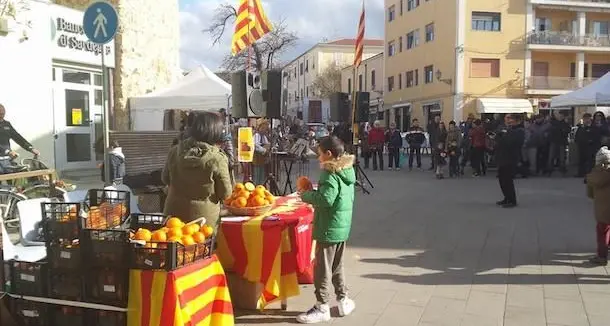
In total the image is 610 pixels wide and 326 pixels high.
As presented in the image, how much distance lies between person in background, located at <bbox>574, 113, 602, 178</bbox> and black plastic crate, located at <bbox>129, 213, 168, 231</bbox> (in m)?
14.2

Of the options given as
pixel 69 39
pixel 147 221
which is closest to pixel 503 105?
pixel 69 39

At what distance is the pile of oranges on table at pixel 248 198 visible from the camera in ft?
16.0

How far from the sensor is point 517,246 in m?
7.45

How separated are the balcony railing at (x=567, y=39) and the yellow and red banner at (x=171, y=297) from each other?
41.5 metres

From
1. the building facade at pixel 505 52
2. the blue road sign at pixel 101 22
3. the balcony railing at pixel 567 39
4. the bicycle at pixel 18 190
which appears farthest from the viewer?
the balcony railing at pixel 567 39

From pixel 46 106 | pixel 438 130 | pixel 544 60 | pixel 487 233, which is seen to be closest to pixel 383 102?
pixel 544 60

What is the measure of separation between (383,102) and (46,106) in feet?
138

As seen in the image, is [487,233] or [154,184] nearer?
[154,184]

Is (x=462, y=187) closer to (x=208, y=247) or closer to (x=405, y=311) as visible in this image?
(x=405, y=311)

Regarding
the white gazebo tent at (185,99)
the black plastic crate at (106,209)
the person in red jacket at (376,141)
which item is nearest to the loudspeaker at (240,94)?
the black plastic crate at (106,209)

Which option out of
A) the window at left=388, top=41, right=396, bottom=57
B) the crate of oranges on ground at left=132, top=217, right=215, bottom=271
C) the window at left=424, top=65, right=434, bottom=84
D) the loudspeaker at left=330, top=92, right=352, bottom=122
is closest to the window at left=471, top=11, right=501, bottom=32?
the window at left=424, top=65, right=434, bottom=84

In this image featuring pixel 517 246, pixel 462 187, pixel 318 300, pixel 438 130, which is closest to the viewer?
pixel 318 300

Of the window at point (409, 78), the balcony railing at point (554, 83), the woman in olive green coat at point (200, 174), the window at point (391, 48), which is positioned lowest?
the woman in olive green coat at point (200, 174)

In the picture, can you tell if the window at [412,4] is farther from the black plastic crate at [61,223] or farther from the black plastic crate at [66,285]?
the black plastic crate at [66,285]
